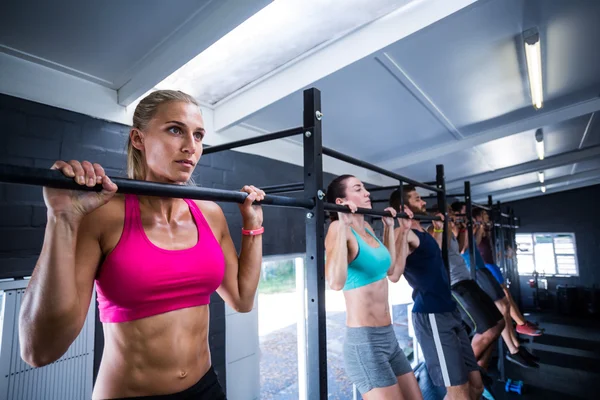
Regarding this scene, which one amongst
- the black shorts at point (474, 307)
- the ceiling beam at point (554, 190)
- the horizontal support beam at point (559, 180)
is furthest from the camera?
the ceiling beam at point (554, 190)

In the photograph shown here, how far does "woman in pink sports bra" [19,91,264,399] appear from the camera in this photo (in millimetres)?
736

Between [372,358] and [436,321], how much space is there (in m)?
0.86

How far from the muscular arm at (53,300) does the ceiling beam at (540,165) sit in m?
6.68

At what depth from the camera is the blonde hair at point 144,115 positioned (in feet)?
3.60

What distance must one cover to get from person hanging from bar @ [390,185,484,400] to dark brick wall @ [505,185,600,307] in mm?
9142

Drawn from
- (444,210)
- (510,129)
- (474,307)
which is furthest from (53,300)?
(510,129)

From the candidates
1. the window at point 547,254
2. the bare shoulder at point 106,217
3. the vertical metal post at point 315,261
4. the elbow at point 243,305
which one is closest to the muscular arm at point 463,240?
the vertical metal post at point 315,261

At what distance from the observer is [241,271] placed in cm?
131

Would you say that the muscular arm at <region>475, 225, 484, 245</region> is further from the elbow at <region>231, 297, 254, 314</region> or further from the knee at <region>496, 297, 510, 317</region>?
the elbow at <region>231, 297, 254, 314</region>

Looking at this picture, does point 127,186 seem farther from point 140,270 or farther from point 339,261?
point 339,261

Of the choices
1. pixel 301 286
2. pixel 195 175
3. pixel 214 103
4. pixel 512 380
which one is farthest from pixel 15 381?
pixel 512 380

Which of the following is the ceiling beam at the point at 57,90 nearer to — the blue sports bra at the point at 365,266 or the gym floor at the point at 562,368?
the blue sports bra at the point at 365,266

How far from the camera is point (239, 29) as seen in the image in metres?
1.86

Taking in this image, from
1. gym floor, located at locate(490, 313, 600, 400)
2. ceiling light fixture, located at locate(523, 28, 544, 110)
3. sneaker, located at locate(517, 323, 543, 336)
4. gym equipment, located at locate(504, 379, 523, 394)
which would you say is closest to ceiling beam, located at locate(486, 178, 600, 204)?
gym floor, located at locate(490, 313, 600, 400)
